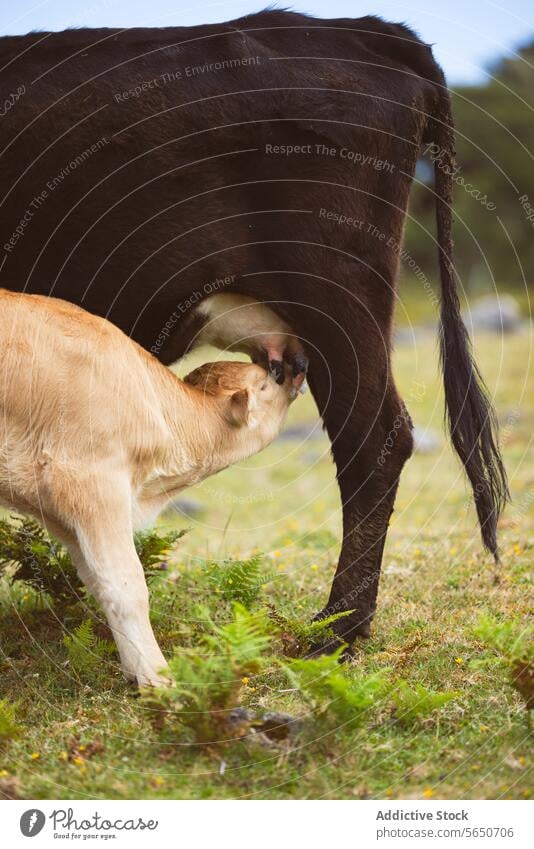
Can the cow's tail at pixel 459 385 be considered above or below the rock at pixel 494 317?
below

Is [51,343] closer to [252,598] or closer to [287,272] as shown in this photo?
[287,272]

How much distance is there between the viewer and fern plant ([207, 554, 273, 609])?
6.82 m

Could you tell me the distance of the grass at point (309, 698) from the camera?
16.4 feet

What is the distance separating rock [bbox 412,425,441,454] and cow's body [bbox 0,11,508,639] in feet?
35.2

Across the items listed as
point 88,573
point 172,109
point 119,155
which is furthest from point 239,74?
point 88,573

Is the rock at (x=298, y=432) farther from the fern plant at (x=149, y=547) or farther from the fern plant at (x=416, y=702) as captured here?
the fern plant at (x=416, y=702)

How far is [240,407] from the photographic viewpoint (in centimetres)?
636

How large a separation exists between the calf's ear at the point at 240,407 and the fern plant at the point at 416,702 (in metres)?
1.78

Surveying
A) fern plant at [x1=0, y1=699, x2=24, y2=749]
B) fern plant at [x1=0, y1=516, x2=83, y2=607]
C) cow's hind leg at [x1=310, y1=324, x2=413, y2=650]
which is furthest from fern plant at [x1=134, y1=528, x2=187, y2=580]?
fern plant at [x1=0, y1=699, x2=24, y2=749]

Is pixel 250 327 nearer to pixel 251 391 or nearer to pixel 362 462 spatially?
pixel 251 391

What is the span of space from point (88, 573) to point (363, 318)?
2.27m

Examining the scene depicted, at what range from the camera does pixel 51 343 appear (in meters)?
5.80
